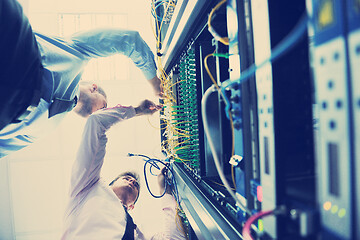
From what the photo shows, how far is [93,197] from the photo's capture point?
4.55 feet

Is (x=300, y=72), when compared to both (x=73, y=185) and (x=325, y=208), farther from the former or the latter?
(x=73, y=185)

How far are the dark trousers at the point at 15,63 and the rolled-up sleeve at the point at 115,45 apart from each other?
19.2 inches

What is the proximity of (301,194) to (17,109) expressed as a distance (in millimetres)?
951

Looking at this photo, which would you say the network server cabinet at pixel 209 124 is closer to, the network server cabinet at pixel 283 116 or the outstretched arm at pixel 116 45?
the network server cabinet at pixel 283 116

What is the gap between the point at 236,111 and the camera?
0.48 metres

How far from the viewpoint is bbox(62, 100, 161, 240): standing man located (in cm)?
129

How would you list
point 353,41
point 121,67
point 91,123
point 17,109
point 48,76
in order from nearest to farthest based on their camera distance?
1. point 353,41
2. point 17,109
3. point 48,76
4. point 91,123
5. point 121,67

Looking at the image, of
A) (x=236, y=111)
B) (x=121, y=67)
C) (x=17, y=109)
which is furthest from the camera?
(x=121, y=67)

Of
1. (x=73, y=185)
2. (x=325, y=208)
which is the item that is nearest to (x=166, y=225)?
(x=73, y=185)

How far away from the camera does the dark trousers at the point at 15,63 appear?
2.10ft

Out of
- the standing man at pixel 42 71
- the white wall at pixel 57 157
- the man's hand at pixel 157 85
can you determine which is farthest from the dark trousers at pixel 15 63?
the white wall at pixel 57 157

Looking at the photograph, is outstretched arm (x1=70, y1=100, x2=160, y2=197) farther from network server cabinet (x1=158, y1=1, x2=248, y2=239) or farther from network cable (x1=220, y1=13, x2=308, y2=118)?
network cable (x1=220, y1=13, x2=308, y2=118)

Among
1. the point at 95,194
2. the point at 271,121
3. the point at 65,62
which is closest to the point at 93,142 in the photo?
the point at 95,194

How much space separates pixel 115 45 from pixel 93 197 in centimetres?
104
